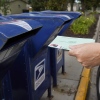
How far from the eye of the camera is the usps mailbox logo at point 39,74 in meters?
2.99

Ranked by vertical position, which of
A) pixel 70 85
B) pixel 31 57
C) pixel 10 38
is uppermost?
pixel 10 38

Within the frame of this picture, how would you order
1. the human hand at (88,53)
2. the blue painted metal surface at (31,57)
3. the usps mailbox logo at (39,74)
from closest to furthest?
the human hand at (88,53)
the blue painted metal surface at (31,57)
the usps mailbox logo at (39,74)

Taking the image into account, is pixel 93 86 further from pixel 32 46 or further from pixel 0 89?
pixel 0 89

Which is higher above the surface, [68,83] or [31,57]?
→ [31,57]

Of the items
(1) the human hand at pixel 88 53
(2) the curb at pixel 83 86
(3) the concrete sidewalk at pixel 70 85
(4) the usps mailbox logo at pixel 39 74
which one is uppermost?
(1) the human hand at pixel 88 53

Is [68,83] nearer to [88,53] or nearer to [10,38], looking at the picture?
[88,53]

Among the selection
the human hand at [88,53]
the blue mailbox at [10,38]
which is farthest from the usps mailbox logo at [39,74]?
the human hand at [88,53]

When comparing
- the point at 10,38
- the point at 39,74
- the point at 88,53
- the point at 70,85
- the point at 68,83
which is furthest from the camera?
the point at 68,83

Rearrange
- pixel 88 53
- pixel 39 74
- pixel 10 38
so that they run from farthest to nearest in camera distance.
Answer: pixel 39 74
pixel 88 53
pixel 10 38

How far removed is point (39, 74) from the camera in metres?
3.10

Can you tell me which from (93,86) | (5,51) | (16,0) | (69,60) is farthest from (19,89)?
(16,0)

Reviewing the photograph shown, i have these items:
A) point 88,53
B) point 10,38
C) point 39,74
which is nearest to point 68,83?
point 39,74

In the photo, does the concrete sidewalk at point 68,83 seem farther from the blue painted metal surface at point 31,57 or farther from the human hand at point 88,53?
the human hand at point 88,53

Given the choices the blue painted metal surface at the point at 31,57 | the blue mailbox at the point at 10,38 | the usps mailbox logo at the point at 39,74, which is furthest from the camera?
the usps mailbox logo at the point at 39,74
